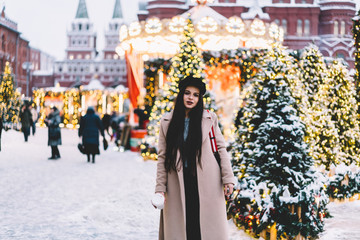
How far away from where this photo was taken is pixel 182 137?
3.64 m

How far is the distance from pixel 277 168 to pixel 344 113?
12.4 feet

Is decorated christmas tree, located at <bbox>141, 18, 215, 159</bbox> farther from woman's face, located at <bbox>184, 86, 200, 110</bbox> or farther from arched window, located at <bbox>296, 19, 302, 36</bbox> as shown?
arched window, located at <bbox>296, 19, 302, 36</bbox>

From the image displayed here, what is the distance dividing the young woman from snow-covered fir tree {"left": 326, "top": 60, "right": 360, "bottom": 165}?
5428 millimetres

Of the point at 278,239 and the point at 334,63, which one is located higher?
the point at 334,63

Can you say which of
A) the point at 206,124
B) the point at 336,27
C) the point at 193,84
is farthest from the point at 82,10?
the point at 206,124

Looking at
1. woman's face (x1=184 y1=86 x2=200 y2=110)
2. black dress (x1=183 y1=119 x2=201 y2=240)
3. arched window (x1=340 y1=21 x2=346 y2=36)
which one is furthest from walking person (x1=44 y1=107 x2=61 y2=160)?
arched window (x1=340 y1=21 x2=346 y2=36)

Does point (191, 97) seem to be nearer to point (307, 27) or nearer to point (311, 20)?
point (307, 27)

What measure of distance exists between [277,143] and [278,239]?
109 cm

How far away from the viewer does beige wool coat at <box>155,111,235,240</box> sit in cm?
354

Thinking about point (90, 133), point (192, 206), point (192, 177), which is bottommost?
point (192, 206)

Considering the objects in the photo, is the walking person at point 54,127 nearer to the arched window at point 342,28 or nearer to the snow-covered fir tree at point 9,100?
the snow-covered fir tree at point 9,100

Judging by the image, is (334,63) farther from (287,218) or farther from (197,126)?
(197,126)

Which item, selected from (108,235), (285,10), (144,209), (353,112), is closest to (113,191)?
(144,209)

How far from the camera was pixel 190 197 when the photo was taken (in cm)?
357
